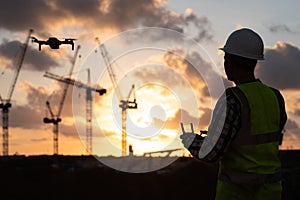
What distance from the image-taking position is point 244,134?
218 inches

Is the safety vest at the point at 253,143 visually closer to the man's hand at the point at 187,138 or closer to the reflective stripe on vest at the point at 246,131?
the reflective stripe on vest at the point at 246,131

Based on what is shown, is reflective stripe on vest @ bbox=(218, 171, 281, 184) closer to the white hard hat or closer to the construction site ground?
the white hard hat

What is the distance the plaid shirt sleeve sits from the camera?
5.46m

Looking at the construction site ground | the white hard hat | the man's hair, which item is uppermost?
the white hard hat

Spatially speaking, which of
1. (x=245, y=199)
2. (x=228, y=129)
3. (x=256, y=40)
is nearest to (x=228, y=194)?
(x=245, y=199)

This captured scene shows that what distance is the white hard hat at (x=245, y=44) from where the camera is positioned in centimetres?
572

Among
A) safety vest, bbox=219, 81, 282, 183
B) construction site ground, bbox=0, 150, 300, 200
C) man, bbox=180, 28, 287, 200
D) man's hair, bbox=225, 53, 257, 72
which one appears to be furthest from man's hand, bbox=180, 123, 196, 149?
construction site ground, bbox=0, 150, 300, 200

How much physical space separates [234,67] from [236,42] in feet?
0.68

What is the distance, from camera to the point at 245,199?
220 inches

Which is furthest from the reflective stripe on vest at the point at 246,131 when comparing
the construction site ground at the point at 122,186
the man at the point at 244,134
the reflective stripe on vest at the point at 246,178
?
the construction site ground at the point at 122,186

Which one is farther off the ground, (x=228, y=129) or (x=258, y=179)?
(x=228, y=129)

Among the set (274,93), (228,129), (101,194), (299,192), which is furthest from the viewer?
(101,194)

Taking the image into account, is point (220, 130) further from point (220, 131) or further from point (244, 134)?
point (244, 134)

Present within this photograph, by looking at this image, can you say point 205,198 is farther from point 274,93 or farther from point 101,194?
point 274,93
